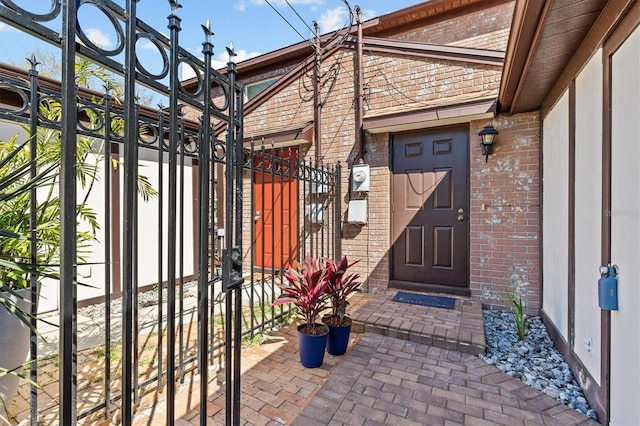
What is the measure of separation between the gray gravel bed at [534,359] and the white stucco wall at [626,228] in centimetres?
40

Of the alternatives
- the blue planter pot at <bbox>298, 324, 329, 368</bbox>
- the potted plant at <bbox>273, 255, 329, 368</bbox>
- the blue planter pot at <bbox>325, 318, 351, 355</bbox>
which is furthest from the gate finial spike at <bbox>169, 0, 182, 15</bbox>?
the blue planter pot at <bbox>325, 318, 351, 355</bbox>

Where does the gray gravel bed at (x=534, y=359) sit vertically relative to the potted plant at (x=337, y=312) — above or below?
below

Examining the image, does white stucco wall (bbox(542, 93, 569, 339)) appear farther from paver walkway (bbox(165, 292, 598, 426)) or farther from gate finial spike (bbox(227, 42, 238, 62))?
gate finial spike (bbox(227, 42, 238, 62))

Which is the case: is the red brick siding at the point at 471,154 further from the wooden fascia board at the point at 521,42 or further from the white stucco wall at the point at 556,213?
the wooden fascia board at the point at 521,42

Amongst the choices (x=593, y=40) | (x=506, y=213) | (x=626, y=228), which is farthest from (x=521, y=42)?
(x=506, y=213)

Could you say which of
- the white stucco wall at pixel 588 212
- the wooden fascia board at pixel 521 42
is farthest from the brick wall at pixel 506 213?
the white stucco wall at pixel 588 212

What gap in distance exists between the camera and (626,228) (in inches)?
60.5

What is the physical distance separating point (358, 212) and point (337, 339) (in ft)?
6.50

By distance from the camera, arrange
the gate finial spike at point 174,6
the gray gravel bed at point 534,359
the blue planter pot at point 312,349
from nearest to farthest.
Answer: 1. the gate finial spike at point 174,6
2. the gray gravel bed at point 534,359
3. the blue planter pot at point 312,349

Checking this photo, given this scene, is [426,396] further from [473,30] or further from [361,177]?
[473,30]

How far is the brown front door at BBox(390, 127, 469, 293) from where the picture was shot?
378 centimetres

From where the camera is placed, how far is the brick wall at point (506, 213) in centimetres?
336

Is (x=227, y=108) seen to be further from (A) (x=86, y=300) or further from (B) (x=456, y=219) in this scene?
(A) (x=86, y=300)

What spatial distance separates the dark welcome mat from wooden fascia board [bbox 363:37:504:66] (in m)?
2.76
